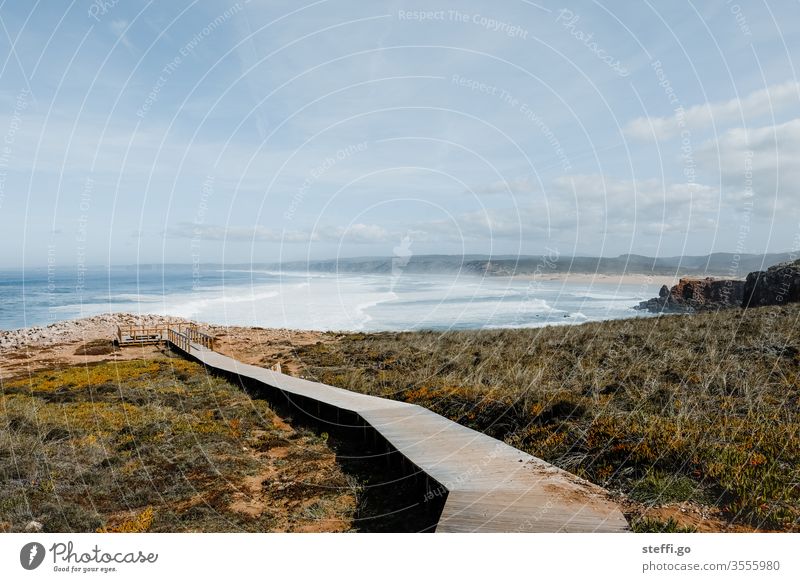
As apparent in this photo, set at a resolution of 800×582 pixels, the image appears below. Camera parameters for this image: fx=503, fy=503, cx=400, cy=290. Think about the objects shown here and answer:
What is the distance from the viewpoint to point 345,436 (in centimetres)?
1137

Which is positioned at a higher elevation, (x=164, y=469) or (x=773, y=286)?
(x=773, y=286)

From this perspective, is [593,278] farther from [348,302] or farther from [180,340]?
[180,340]

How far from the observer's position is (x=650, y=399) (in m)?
10.6

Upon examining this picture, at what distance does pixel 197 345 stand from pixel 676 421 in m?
25.7

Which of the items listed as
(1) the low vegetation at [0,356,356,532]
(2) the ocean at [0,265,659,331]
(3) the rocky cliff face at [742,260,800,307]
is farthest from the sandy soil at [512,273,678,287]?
(1) the low vegetation at [0,356,356,532]

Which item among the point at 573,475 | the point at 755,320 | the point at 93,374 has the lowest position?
the point at 93,374

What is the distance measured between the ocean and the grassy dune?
2077 centimetres

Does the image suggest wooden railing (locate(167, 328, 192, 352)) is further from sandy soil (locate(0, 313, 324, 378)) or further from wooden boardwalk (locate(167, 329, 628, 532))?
wooden boardwalk (locate(167, 329, 628, 532))

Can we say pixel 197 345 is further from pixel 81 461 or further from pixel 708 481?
pixel 708 481

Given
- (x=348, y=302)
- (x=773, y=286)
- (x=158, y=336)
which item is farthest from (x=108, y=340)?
(x=773, y=286)

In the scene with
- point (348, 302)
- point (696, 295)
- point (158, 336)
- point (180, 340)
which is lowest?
point (158, 336)

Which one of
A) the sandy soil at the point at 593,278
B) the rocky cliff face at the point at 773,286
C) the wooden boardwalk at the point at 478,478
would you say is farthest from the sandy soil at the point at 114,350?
the sandy soil at the point at 593,278

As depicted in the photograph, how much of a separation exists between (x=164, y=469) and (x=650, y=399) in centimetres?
978
